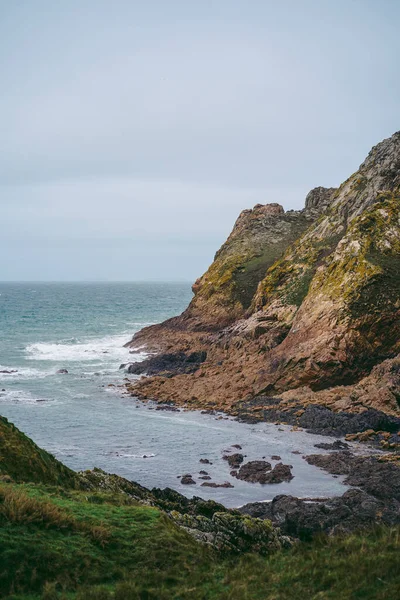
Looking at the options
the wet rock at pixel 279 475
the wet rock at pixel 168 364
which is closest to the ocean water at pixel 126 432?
the wet rock at pixel 279 475

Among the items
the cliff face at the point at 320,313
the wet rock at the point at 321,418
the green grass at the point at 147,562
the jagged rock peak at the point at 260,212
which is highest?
the jagged rock peak at the point at 260,212

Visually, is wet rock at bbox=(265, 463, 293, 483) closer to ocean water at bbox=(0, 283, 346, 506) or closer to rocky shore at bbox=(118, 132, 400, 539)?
rocky shore at bbox=(118, 132, 400, 539)

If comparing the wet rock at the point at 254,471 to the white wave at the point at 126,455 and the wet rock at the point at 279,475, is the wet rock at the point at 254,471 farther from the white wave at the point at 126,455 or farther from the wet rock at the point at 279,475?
the white wave at the point at 126,455

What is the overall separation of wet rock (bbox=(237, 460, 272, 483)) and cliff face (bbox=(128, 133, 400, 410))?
11266 mm

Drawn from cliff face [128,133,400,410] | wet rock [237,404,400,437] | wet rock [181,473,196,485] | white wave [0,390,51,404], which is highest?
cliff face [128,133,400,410]

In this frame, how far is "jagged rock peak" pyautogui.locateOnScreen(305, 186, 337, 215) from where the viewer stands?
278 ft

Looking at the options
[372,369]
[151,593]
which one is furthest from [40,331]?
[151,593]

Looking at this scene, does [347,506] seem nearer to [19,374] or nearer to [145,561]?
[145,561]

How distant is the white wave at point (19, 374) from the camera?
48.9 metres

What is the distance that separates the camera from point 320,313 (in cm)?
4138

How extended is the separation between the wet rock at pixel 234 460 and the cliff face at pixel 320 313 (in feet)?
37.7

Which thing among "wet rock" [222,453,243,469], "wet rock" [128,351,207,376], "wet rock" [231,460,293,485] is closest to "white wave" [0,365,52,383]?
"wet rock" [128,351,207,376]

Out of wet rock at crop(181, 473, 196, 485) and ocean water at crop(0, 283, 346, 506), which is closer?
wet rock at crop(181, 473, 196, 485)

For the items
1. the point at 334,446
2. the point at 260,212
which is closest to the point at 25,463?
the point at 334,446
